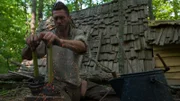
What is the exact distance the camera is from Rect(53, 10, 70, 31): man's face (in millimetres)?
2213

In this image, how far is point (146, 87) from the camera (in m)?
2.40

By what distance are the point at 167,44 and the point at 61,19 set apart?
4.55 m

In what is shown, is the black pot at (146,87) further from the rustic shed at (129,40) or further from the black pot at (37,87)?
the rustic shed at (129,40)

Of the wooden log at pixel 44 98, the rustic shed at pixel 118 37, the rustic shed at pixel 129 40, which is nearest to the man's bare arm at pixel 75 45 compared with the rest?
the wooden log at pixel 44 98

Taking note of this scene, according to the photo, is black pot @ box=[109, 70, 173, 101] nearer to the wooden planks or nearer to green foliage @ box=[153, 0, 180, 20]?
the wooden planks

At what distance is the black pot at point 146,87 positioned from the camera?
238cm

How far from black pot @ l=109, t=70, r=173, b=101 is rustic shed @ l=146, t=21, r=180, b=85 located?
12.3 ft

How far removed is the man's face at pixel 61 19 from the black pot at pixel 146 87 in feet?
3.03

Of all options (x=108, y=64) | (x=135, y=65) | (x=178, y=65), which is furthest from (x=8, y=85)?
(x=178, y=65)

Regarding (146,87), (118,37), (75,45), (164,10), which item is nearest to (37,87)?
(75,45)

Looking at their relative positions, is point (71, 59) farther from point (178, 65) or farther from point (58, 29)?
point (178, 65)

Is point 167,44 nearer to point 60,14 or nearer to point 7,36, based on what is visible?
point 60,14

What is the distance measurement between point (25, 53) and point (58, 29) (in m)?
0.45

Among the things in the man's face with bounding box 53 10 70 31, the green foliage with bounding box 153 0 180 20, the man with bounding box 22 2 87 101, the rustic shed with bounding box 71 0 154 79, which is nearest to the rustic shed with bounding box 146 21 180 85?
the rustic shed with bounding box 71 0 154 79
